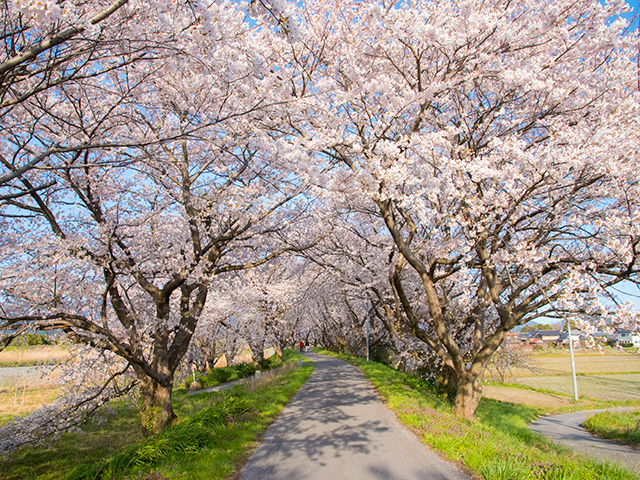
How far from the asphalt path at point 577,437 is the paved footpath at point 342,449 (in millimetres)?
5908

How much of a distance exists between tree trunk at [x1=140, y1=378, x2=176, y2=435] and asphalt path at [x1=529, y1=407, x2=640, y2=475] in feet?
34.4

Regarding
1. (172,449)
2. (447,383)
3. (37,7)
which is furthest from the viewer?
(447,383)

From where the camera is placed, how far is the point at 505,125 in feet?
28.8

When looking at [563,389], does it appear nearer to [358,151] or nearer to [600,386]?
[600,386]

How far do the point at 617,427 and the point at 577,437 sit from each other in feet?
5.86

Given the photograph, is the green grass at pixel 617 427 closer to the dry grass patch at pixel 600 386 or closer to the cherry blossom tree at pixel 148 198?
the dry grass patch at pixel 600 386

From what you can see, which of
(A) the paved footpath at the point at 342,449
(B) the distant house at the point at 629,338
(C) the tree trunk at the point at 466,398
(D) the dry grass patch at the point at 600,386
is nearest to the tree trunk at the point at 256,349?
(A) the paved footpath at the point at 342,449

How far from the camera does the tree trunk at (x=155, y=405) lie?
8.61m

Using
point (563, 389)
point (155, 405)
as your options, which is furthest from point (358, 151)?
point (563, 389)

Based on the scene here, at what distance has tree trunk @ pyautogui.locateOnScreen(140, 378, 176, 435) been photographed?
28.2 ft

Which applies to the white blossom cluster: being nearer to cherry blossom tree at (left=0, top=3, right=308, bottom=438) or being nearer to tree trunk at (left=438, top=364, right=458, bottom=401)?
cherry blossom tree at (left=0, top=3, right=308, bottom=438)

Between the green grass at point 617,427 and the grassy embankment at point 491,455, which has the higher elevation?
the grassy embankment at point 491,455

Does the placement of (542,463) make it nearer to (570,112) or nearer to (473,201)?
(473,201)

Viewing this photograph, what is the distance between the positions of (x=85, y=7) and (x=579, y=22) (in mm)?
9039
